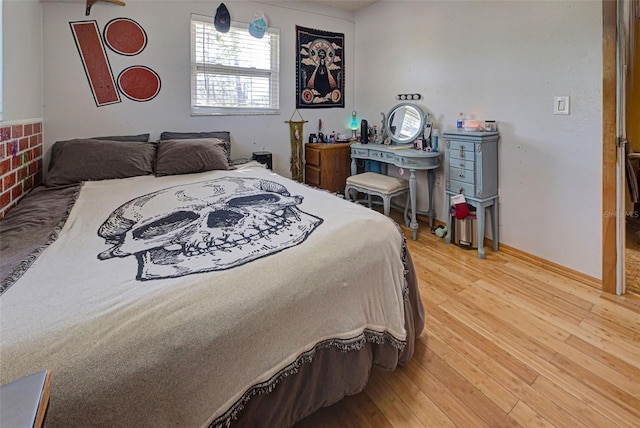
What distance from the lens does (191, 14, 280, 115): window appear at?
131 inches

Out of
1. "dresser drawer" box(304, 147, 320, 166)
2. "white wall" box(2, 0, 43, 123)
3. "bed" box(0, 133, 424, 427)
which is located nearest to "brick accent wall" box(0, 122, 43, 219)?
"white wall" box(2, 0, 43, 123)

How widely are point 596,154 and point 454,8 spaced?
1767 mm

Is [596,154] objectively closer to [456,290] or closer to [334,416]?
[456,290]

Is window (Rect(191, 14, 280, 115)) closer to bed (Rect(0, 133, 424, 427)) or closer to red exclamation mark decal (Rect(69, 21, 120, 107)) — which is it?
red exclamation mark decal (Rect(69, 21, 120, 107))

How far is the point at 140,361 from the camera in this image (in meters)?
0.78

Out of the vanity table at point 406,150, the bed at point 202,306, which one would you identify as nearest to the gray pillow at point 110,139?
the bed at point 202,306

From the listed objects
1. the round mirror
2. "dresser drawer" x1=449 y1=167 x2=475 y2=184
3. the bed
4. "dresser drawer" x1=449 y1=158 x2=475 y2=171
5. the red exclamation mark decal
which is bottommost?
the bed

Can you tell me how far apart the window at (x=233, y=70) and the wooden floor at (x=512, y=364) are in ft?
8.67

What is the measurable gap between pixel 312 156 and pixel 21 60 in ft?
8.55

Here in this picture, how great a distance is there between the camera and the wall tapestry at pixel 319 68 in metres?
3.91

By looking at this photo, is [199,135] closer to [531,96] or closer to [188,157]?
[188,157]

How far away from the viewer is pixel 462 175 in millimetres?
2820

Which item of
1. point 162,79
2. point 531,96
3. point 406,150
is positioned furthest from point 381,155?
point 162,79

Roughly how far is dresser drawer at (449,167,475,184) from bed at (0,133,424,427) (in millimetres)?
1482
